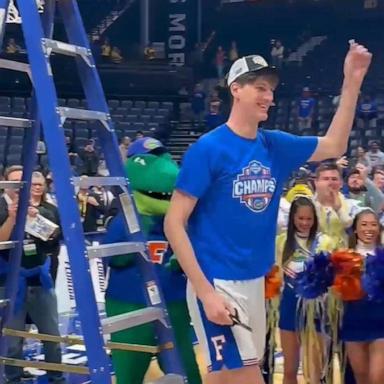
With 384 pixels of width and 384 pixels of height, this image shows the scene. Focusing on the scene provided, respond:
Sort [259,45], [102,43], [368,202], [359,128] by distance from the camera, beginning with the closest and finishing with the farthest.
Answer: [368,202]
[359,128]
[102,43]
[259,45]

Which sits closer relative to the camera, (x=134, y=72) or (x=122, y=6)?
(x=134, y=72)

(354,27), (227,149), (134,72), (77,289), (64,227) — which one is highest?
(354,27)

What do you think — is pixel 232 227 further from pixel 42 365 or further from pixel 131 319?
pixel 42 365

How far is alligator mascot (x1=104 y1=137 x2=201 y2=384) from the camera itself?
12.4ft

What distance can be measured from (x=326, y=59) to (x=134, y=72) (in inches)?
188

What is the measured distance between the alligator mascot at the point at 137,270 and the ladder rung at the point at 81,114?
13.3 inches

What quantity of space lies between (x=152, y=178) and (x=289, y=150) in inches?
27.8

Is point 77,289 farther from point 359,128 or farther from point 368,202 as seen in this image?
point 359,128

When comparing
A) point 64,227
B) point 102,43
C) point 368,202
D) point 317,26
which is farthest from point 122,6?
point 64,227

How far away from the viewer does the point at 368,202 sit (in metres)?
6.21

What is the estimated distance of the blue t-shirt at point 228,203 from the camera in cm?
307

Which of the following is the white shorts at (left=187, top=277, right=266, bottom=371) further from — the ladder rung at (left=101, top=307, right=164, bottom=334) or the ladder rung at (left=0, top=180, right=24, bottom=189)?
the ladder rung at (left=0, top=180, right=24, bottom=189)

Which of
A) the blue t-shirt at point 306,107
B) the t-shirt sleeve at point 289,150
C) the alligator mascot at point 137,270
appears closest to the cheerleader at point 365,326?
the alligator mascot at point 137,270

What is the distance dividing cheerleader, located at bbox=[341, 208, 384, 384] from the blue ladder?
123 cm
